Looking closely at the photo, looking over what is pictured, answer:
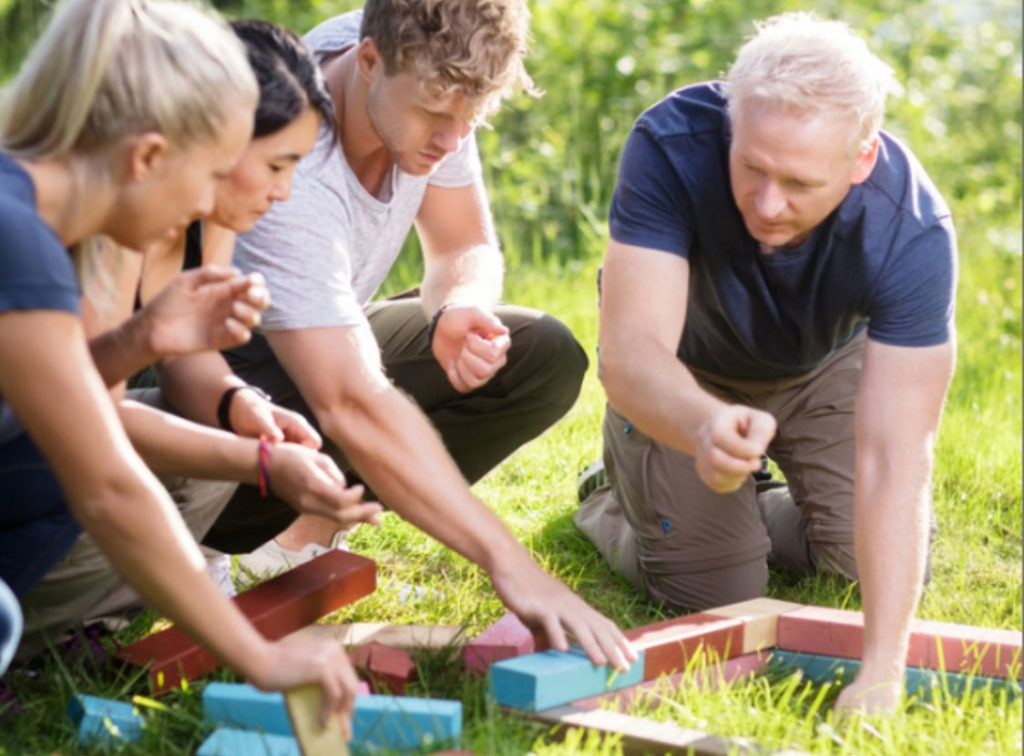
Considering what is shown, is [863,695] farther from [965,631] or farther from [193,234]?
[193,234]

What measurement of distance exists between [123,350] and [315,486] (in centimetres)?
39

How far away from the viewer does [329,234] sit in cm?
289

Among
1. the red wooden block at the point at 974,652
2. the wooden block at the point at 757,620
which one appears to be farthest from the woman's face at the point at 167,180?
the red wooden block at the point at 974,652

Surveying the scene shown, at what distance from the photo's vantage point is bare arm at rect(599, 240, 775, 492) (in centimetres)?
275

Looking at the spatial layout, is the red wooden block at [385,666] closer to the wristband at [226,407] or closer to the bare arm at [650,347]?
the wristband at [226,407]

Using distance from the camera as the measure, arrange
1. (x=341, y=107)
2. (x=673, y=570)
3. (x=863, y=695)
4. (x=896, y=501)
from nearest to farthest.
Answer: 1. (x=863, y=695)
2. (x=896, y=501)
3. (x=341, y=107)
4. (x=673, y=570)

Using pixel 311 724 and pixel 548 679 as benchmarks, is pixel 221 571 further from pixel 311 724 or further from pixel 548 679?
pixel 311 724

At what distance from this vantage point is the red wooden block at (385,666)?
259cm

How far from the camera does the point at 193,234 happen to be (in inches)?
108

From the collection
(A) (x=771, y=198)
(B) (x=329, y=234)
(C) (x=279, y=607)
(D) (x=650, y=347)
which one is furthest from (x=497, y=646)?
(A) (x=771, y=198)

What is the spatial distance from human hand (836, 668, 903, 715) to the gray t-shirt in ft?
3.94

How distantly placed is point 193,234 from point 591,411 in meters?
2.08

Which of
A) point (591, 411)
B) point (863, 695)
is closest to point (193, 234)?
point (863, 695)

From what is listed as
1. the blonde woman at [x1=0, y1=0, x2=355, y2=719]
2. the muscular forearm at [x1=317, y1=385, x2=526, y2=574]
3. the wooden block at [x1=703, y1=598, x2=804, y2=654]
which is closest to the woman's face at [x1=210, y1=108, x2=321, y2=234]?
the blonde woman at [x1=0, y1=0, x2=355, y2=719]
